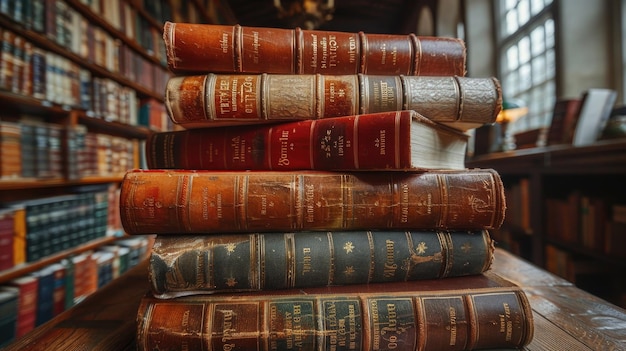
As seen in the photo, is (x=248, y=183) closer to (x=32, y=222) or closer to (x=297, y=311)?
(x=297, y=311)

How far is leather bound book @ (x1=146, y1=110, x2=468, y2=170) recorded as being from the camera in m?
0.42

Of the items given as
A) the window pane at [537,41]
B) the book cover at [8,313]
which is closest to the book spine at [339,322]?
the book cover at [8,313]

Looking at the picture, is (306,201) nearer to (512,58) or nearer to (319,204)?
(319,204)

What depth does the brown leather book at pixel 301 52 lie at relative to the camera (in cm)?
47

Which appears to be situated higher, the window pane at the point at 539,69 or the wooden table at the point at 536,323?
the window pane at the point at 539,69

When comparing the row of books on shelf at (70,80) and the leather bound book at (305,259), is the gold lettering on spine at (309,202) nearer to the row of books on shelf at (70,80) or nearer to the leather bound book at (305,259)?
the leather bound book at (305,259)

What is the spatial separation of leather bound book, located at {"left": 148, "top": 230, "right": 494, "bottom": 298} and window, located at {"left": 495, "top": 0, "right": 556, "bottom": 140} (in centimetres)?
228

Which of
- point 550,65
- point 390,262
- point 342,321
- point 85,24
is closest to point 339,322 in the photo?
point 342,321

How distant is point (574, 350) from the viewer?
0.40 meters

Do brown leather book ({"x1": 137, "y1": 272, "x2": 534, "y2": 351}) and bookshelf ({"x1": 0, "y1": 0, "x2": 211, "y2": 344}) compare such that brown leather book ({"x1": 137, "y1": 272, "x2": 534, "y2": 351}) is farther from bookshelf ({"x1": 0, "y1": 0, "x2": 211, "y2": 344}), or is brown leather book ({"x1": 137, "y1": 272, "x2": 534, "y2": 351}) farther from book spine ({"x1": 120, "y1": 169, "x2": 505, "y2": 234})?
bookshelf ({"x1": 0, "y1": 0, "x2": 211, "y2": 344})

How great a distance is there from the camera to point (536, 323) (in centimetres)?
47

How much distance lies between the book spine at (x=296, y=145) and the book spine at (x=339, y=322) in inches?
7.2

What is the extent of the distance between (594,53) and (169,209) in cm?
237

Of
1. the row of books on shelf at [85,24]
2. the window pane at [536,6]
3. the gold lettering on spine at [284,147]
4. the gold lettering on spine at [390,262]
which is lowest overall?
the gold lettering on spine at [390,262]
